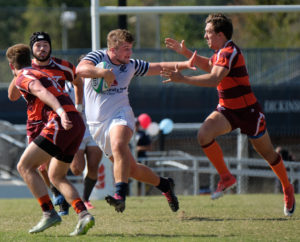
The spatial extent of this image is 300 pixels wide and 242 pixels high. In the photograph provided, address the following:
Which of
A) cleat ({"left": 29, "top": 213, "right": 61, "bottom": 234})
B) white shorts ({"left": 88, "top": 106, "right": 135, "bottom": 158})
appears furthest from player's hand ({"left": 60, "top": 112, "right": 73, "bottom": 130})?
white shorts ({"left": 88, "top": 106, "right": 135, "bottom": 158})

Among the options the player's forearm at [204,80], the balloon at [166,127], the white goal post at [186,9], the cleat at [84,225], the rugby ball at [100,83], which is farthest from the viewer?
the balloon at [166,127]

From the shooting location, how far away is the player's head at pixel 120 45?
6.66 metres

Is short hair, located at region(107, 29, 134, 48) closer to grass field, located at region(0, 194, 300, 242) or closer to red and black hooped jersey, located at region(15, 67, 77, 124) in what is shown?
red and black hooped jersey, located at region(15, 67, 77, 124)

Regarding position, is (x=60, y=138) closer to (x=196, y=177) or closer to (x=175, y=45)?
(x=175, y=45)

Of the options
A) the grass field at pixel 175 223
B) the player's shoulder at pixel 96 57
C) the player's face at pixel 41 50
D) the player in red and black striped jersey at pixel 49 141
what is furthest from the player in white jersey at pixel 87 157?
the player in red and black striped jersey at pixel 49 141

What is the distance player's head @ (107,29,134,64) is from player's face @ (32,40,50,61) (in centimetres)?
69

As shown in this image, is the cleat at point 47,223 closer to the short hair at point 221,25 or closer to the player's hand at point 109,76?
the player's hand at point 109,76

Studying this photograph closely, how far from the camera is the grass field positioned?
5.68 meters

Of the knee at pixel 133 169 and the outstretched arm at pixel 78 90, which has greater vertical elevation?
the outstretched arm at pixel 78 90

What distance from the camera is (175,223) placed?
6.64 m

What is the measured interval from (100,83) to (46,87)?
0.83 m

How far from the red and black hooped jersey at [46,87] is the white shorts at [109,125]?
653 millimetres

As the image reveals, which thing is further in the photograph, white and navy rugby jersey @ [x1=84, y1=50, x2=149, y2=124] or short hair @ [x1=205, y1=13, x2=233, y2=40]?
short hair @ [x1=205, y1=13, x2=233, y2=40]

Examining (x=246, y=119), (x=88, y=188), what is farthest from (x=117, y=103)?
(x=88, y=188)
